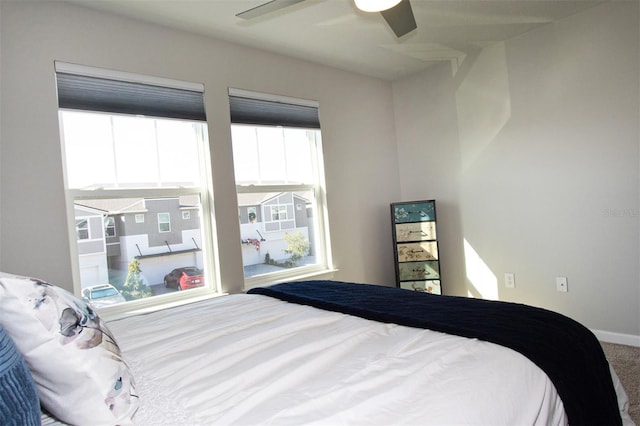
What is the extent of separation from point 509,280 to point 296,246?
189 centimetres

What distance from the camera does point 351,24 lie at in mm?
2939

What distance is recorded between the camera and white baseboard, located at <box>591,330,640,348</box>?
2.89 metres

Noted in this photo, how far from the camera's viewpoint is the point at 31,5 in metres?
2.26

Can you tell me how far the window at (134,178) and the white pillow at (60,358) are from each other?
1725 millimetres

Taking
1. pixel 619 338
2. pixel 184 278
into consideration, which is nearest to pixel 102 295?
pixel 184 278

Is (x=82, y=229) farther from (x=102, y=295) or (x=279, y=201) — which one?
(x=279, y=201)

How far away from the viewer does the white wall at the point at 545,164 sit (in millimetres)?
2902

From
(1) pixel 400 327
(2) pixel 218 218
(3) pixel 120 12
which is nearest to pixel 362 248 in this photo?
(2) pixel 218 218

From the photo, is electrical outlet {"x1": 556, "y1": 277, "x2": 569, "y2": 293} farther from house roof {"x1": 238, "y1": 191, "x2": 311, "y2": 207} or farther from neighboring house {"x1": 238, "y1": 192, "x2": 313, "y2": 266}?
house roof {"x1": 238, "y1": 191, "x2": 311, "y2": 207}

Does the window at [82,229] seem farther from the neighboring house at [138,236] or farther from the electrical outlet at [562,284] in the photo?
the electrical outlet at [562,284]

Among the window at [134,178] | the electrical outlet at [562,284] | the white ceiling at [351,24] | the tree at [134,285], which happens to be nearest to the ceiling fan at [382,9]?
the white ceiling at [351,24]

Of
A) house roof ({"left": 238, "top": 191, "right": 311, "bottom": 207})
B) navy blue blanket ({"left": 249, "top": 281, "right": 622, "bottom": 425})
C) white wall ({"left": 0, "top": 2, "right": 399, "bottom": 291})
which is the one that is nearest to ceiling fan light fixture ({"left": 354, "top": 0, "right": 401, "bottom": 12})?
navy blue blanket ({"left": 249, "top": 281, "right": 622, "bottom": 425})

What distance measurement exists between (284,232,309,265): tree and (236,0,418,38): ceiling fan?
1.93 metres

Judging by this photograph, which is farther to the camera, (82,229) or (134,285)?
(134,285)
